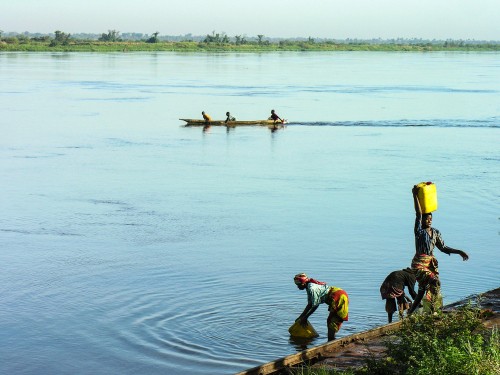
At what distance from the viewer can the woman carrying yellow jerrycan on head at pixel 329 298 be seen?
10.1m

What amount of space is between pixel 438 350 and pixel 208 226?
405 inches

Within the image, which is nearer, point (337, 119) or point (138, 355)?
point (138, 355)

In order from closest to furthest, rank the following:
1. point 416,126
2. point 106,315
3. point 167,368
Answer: point 167,368
point 106,315
point 416,126

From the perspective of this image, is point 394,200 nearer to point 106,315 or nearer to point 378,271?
point 378,271

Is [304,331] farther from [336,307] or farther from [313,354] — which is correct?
[313,354]

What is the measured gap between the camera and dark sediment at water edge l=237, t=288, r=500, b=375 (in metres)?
8.63

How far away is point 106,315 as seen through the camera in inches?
488

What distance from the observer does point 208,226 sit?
696 inches

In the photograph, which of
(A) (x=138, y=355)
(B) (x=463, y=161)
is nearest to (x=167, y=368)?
(A) (x=138, y=355)

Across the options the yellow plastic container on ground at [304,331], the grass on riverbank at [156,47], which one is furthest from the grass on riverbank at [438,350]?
the grass on riverbank at [156,47]

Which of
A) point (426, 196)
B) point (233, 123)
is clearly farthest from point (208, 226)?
point (233, 123)

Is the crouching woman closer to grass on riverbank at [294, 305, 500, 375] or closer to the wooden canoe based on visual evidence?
grass on riverbank at [294, 305, 500, 375]

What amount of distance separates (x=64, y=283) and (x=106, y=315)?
1.73 metres

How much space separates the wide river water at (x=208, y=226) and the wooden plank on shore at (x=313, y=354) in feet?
4.53
